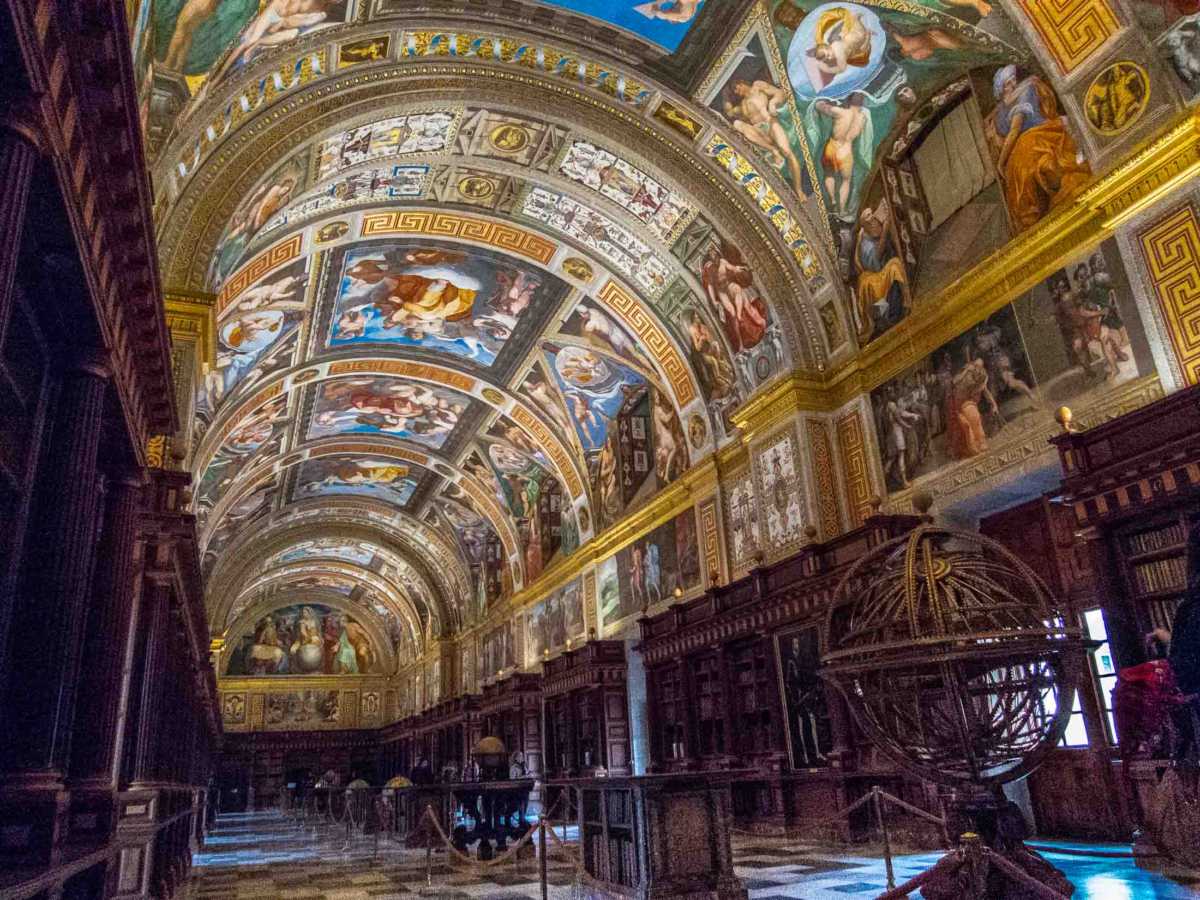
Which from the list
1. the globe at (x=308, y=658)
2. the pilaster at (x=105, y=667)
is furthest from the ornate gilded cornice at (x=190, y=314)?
the globe at (x=308, y=658)

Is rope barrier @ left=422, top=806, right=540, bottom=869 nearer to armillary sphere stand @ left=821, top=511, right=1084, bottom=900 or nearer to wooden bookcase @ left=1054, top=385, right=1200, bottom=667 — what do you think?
armillary sphere stand @ left=821, top=511, right=1084, bottom=900

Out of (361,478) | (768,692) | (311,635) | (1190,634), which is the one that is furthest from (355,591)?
(1190,634)

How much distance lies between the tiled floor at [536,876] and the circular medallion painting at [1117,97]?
6.91 metres

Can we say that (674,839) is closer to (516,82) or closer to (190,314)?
(190,314)

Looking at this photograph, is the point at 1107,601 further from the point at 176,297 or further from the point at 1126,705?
the point at 176,297

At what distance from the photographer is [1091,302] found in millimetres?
9164

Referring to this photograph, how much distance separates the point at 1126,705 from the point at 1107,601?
1.24 meters

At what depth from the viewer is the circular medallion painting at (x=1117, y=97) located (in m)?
8.57

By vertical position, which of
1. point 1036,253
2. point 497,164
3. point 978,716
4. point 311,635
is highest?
point 497,164

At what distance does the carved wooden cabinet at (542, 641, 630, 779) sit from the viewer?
692 inches

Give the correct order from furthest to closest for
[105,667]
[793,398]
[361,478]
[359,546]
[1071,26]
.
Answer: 1. [359,546]
2. [361,478]
3. [793,398]
4. [1071,26]
5. [105,667]

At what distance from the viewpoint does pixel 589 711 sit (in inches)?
742

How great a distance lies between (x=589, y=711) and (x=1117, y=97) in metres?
14.7

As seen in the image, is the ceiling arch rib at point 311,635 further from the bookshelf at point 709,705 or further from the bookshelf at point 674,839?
the bookshelf at point 674,839
